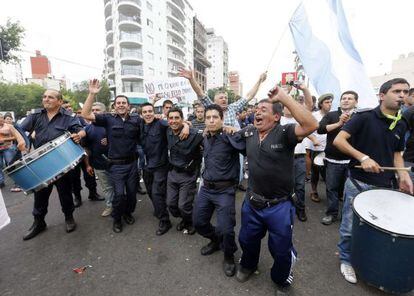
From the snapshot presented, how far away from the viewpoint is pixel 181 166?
12.4 ft

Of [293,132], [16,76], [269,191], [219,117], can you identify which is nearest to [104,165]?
[219,117]

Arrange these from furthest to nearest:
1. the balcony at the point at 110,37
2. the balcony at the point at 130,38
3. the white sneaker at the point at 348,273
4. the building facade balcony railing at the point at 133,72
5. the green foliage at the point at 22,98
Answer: the balcony at the point at 110,37
the green foliage at the point at 22,98
the building facade balcony railing at the point at 133,72
the balcony at the point at 130,38
the white sneaker at the point at 348,273

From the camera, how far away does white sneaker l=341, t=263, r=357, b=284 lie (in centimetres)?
276

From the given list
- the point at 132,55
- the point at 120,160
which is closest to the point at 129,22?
the point at 132,55

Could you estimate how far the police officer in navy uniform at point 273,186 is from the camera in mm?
2408

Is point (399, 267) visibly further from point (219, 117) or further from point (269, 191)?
point (219, 117)

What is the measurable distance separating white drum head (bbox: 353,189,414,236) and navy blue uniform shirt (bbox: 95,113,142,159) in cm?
339

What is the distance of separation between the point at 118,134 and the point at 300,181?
10.9 feet

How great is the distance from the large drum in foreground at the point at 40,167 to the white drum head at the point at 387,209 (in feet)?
12.0

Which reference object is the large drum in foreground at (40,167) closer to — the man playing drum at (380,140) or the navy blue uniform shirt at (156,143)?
the navy blue uniform shirt at (156,143)

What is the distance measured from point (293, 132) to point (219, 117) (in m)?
1.09

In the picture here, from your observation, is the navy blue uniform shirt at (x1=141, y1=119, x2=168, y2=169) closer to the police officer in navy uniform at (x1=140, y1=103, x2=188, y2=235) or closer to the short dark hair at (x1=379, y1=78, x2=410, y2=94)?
the police officer in navy uniform at (x1=140, y1=103, x2=188, y2=235)

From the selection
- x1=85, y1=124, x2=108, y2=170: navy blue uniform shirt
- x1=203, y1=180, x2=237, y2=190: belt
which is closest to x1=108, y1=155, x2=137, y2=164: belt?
x1=85, y1=124, x2=108, y2=170: navy blue uniform shirt

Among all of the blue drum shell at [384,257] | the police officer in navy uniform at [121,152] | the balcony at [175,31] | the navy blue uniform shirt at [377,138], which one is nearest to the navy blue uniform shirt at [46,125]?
Answer: the police officer in navy uniform at [121,152]
